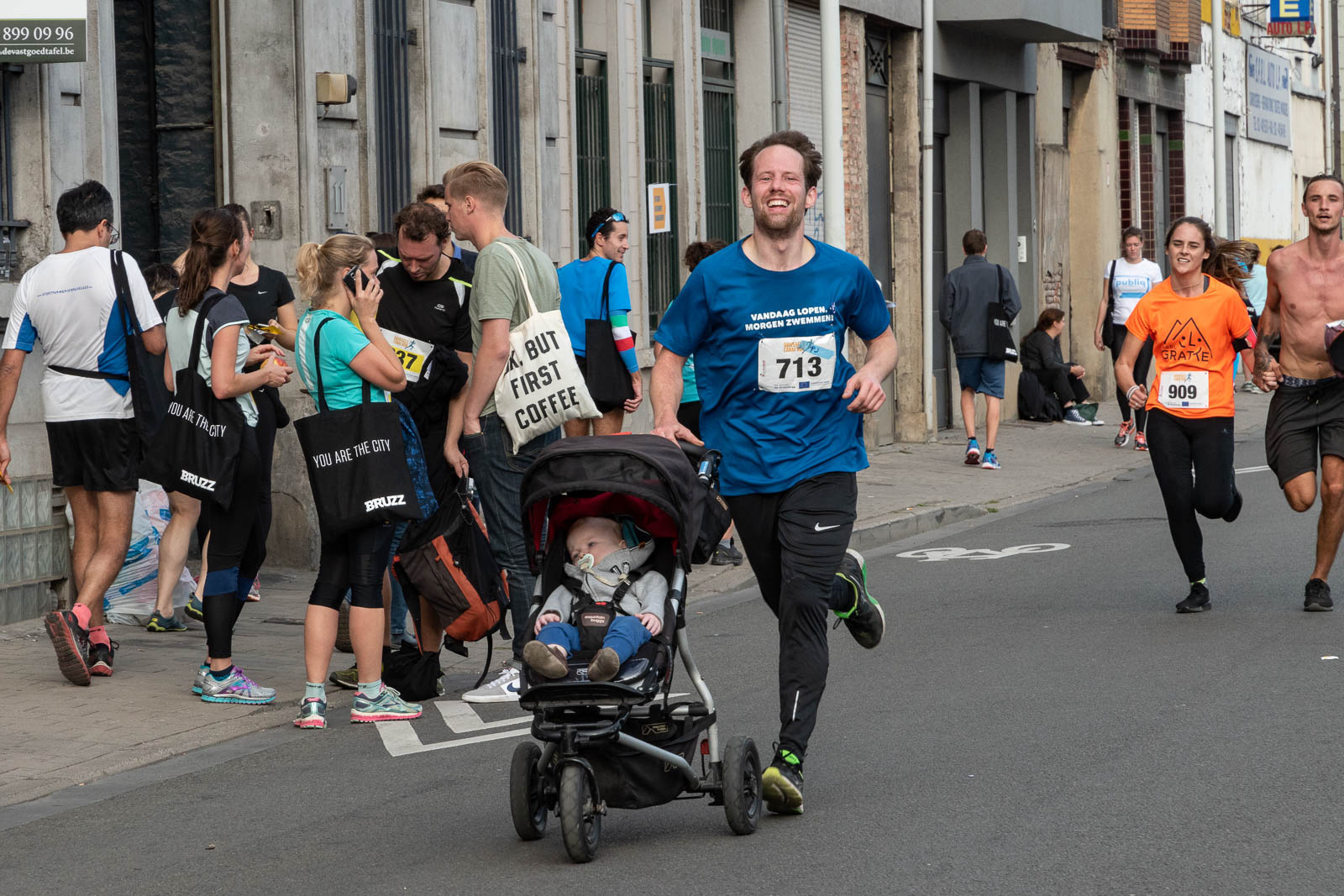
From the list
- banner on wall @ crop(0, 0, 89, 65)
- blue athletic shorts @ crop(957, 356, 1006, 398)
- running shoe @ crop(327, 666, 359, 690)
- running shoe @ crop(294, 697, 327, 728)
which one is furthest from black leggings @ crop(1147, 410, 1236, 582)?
blue athletic shorts @ crop(957, 356, 1006, 398)

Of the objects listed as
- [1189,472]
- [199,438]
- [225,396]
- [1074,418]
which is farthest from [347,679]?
[1074,418]

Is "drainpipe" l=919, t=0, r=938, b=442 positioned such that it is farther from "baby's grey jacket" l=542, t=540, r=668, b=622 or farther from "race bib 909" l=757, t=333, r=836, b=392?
"baby's grey jacket" l=542, t=540, r=668, b=622

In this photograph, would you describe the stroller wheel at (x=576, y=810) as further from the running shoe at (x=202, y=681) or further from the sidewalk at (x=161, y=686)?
the running shoe at (x=202, y=681)

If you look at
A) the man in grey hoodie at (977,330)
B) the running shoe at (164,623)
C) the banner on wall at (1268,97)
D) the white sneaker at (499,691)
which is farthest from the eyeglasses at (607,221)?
the banner on wall at (1268,97)

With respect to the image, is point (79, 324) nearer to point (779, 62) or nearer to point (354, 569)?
point (354, 569)

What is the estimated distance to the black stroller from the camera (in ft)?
18.3

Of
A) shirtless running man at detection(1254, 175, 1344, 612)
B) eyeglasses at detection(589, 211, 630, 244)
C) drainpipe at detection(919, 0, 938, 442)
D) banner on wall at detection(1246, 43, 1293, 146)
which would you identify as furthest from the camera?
banner on wall at detection(1246, 43, 1293, 146)

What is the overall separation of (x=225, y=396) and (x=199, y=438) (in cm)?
21

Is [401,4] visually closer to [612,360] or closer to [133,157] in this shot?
[133,157]

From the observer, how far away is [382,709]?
26.3 ft

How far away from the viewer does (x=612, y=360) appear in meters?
11.0

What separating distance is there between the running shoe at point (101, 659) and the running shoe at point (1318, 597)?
5648 mm

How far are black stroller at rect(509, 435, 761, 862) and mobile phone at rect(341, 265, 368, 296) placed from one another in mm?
1974

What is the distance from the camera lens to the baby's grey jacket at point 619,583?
5930 millimetres
